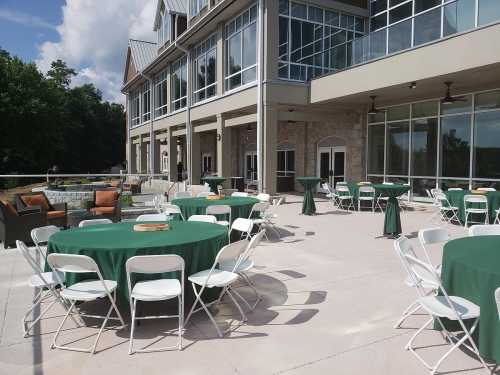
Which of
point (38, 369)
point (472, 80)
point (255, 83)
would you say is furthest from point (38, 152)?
point (38, 369)

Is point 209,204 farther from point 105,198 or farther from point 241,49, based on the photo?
point 241,49

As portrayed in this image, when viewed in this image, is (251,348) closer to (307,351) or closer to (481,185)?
(307,351)

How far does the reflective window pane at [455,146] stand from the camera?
12328 mm

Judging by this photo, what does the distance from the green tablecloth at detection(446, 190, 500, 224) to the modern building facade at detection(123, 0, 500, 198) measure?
2.53 metres

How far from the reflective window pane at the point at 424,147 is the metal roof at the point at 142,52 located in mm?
20316

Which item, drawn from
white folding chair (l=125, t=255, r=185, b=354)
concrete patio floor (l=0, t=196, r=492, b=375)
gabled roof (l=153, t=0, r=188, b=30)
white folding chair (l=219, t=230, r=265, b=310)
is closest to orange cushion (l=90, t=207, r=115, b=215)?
concrete patio floor (l=0, t=196, r=492, b=375)

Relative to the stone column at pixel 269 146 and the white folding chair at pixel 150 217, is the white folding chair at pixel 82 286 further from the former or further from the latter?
the stone column at pixel 269 146

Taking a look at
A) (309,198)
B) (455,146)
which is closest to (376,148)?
(455,146)

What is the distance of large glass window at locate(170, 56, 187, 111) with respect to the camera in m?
21.2

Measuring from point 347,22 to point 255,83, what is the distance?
16.2 feet

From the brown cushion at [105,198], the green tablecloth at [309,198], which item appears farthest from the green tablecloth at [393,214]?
the brown cushion at [105,198]

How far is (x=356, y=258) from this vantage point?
6.50 metres

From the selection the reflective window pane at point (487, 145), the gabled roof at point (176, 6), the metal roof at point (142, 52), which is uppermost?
the gabled roof at point (176, 6)

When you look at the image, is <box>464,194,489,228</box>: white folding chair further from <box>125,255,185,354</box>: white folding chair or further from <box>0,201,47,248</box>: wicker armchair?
<box>0,201,47,248</box>: wicker armchair
